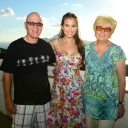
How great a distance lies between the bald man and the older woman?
2.20ft

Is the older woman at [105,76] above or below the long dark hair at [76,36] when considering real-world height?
below

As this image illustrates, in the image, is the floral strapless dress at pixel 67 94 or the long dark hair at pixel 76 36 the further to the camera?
the long dark hair at pixel 76 36

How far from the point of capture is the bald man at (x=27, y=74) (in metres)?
2.30

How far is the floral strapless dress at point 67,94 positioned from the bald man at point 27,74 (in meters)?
0.27

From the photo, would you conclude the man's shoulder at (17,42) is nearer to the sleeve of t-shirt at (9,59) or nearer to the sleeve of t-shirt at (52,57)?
the sleeve of t-shirt at (9,59)

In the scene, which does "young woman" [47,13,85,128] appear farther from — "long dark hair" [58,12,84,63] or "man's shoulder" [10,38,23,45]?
"man's shoulder" [10,38,23,45]

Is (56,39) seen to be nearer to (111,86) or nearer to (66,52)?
(66,52)

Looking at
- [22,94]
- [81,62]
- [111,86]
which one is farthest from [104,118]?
[22,94]

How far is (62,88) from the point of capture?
2.72 metres

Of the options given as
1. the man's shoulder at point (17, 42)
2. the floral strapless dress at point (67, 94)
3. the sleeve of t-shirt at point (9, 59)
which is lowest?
the floral strapless dress at point (67, 94)

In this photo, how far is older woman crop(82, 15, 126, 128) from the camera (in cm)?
210

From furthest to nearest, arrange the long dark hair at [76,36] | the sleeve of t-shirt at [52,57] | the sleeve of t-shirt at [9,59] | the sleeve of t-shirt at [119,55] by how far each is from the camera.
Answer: the long dark hair at [76,36] → the sleeve of t-shirt at [52,57] → the sleeve of t-shirt at [9,59] → the sleeve of t-shirt at [119,55]

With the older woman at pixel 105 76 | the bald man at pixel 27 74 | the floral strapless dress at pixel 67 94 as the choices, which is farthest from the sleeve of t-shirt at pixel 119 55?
the bald man at pixel 27 74

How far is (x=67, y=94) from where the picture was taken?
2711 millimetres
